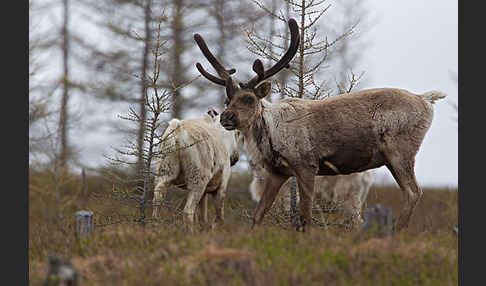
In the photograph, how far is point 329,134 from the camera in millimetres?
8203

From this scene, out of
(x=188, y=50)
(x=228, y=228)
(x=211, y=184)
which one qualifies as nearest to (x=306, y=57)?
(x=211, y=184)

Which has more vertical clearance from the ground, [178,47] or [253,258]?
[178,47]

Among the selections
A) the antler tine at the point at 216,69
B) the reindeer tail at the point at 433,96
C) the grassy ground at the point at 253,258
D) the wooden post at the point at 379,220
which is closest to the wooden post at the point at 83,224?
the grassy ground at the point at 253,258

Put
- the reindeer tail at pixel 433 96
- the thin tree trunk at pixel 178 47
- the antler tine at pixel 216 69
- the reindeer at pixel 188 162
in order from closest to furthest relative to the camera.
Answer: the reindeer tail at pixel 433 96 < the antler tine at pixel 216 69 < the reindeer at pixel 188 162 < the thin tree trunk at pixel 178 47

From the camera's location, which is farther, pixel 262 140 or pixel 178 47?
pixel 178 47

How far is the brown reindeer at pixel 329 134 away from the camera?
26.7 ft

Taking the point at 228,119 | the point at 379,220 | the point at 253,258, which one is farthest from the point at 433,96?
the point at 253,258

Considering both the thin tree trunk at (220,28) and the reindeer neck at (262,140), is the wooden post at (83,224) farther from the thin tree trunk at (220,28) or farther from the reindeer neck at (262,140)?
the thin tree trunk at (220,28)

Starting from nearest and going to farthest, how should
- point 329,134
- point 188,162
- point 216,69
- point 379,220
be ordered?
1. point 379,220
2. point 329,134
3. point 216,69
4. point 188,162

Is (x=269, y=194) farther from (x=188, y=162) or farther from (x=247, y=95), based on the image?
(x=188, y=162)

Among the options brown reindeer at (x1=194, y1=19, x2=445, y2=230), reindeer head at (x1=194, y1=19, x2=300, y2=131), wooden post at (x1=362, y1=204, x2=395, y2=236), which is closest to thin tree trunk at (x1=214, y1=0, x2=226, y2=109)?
reindeer head at (x1=194, y1=19, x2=300, y2=131)

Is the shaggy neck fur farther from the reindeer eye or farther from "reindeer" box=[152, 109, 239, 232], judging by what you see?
"reindeer" box=[152, 109, 239, 232]

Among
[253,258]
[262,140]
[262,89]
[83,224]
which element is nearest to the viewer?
[253,258]

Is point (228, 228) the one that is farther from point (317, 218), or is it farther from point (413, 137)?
point (317, 218)
